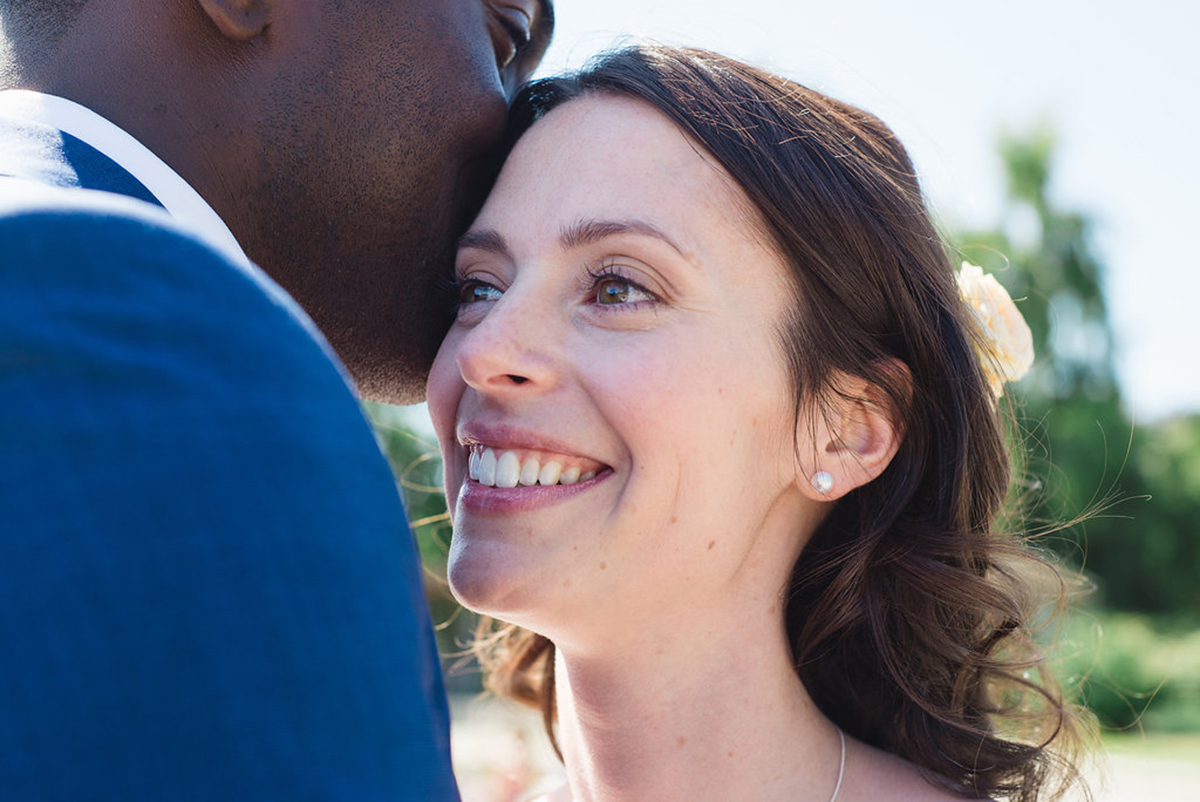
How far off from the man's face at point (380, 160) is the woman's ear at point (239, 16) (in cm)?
6

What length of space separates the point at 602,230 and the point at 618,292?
0.45 ft

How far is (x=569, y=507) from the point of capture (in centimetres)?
214

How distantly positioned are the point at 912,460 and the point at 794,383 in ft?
1.57

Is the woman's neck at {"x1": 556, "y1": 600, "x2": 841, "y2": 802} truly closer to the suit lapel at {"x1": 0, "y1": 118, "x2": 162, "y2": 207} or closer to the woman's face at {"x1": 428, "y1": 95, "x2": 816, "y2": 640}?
the woman's face at {"x1": 428, "y1": 95, "x2": 816, "y2": 640}

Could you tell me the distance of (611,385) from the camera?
2.14 metres

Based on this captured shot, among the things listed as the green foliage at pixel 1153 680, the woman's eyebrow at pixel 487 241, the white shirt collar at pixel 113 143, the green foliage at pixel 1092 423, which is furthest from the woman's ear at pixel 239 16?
the green foliage at pixel 1092 423

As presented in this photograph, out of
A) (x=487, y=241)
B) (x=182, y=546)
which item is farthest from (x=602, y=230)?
(x=182, y=546)

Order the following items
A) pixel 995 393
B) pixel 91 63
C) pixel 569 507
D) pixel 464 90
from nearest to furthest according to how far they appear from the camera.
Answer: pixel 91 63 → pixel 569 507 → pixel 464 90 → pixel 995 393

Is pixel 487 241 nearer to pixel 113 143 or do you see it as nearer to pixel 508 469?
pixel 508 469

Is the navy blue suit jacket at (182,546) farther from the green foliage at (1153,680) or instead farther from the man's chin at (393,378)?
the green foliage at (1153,680)

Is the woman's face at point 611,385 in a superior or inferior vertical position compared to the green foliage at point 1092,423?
superior

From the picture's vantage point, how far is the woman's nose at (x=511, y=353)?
2113mm

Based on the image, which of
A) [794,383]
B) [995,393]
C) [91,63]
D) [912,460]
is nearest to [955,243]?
[995,393]

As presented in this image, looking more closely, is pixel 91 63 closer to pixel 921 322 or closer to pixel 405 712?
pixel 405 712
